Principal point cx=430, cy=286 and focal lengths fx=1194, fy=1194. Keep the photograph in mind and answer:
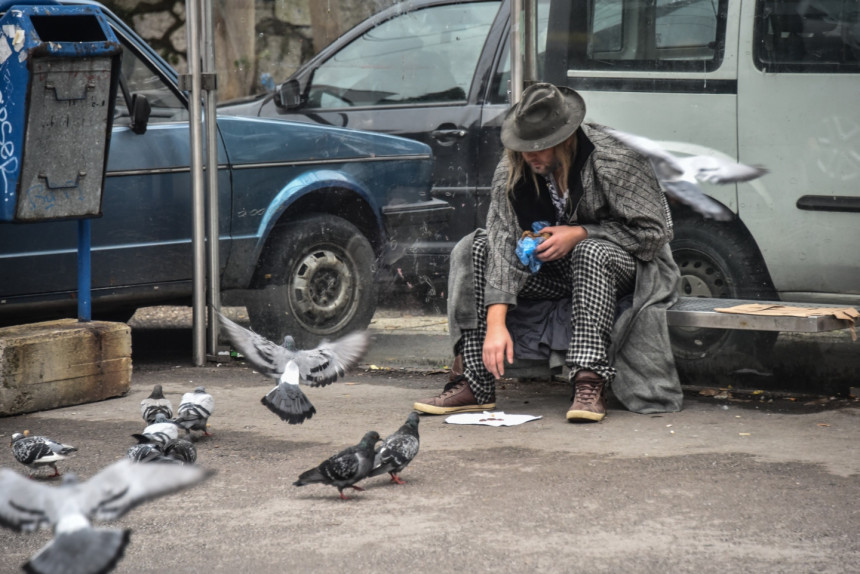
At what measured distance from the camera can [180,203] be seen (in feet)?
23.1

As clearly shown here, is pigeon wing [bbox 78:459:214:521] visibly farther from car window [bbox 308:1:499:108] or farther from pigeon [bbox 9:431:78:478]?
car window [bbox 308:1:499:108]

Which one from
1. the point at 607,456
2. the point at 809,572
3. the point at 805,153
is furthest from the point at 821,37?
the point at 809,572

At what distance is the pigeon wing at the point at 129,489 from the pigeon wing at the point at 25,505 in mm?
91

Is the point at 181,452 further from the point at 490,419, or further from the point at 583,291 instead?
the point at 583,291

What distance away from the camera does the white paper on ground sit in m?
5.37

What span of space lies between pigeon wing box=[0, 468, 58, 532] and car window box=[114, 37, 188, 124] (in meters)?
4.21

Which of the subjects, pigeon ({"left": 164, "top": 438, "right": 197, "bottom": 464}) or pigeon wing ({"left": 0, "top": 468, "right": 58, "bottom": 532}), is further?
pigeon ({"left": 164, "top": 438, "right": 197, "bottom": 464})

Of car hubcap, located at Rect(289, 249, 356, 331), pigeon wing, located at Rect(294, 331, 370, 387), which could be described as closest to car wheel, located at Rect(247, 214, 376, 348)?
car hubcap, located at Rect(289, 249, 356, 331)

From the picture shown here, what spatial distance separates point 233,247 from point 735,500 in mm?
3894

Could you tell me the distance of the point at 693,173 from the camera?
232 inches

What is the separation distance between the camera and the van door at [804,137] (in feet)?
18.2

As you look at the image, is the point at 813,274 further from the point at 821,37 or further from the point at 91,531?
the point at 91,531

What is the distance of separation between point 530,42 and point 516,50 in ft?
0.31

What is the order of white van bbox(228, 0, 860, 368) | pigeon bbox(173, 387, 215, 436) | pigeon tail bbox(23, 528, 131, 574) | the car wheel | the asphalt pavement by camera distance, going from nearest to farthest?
pigeon tail bbox(23, 528, 131, 574)
the asphalt pavement
pigeon bbox(173, 387, 215, 436)
white van bbox(228, 0, 860, 368)
the car wheel
